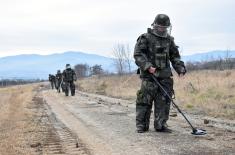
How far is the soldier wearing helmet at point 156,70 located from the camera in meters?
11.5

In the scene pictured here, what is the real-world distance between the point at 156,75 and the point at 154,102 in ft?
1.86

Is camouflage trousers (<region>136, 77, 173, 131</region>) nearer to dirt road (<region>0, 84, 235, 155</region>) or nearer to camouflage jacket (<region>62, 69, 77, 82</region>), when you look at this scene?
dirt road (<region>0, 84, 235, 155</region>)

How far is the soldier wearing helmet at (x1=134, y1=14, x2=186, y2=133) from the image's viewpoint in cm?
1155

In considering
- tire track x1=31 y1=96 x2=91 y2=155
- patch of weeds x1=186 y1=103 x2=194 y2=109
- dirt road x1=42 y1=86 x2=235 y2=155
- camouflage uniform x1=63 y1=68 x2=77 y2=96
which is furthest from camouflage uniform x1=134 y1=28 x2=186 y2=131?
camouflage uniform x1=63 y1=68 x2=77 y2=96

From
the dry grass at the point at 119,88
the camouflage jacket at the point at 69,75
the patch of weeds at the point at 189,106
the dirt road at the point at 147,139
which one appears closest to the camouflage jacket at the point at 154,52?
the dirt road at the point at 147,139

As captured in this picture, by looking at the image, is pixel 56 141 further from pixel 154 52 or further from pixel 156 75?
pixel 154 52

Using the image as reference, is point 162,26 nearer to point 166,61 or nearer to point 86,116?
point 166,61

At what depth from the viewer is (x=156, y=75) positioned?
456 inches

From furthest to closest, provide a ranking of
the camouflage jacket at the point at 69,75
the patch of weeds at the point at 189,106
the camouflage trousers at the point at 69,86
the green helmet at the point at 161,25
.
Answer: the camouflage jacket at the point at 69,75 < the camouflage trousers at the point at 69,86 < the patch of weeds at the point at 189,106 < the green helmet at the point at 161,25

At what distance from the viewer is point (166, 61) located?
1169 cm

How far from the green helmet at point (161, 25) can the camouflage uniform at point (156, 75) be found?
0.35ft

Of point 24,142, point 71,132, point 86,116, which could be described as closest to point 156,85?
point 71,132

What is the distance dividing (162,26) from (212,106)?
800 centimetres

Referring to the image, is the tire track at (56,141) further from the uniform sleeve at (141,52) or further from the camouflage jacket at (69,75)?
the camouflage jacket at (69,75)
